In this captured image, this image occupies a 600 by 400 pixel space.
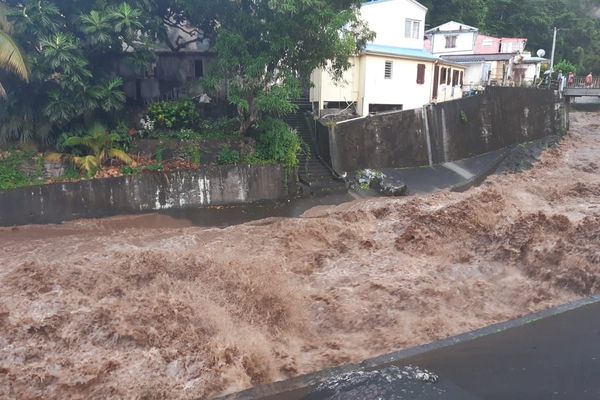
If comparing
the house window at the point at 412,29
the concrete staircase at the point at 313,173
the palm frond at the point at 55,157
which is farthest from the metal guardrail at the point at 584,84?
the palm frond at the point at 55,157

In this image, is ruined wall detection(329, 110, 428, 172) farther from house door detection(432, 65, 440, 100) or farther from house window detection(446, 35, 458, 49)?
house window detection(446, 35, 458, 49)

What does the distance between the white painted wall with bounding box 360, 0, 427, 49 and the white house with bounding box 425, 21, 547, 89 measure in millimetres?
7155

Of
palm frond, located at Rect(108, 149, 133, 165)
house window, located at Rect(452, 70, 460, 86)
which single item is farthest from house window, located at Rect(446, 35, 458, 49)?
palm frond, located at Rect(108, 149, 133, 165)

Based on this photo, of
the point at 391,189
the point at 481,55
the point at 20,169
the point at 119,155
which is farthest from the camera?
the point at 481,55

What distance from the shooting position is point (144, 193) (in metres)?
16.0

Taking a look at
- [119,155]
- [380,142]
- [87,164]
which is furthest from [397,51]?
[87,164]

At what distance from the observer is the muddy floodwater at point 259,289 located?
7133 mm

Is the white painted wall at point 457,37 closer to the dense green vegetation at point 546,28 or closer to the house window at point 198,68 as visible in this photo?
the dense green vegetation at point 546,28

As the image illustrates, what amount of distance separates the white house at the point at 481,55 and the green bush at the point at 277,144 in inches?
740

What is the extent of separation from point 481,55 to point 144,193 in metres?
28.2

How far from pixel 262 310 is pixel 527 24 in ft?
153

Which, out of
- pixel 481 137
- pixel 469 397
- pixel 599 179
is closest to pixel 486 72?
pixel 481 137

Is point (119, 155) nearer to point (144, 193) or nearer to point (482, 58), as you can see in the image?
point (144, 193)

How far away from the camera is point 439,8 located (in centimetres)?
4069
